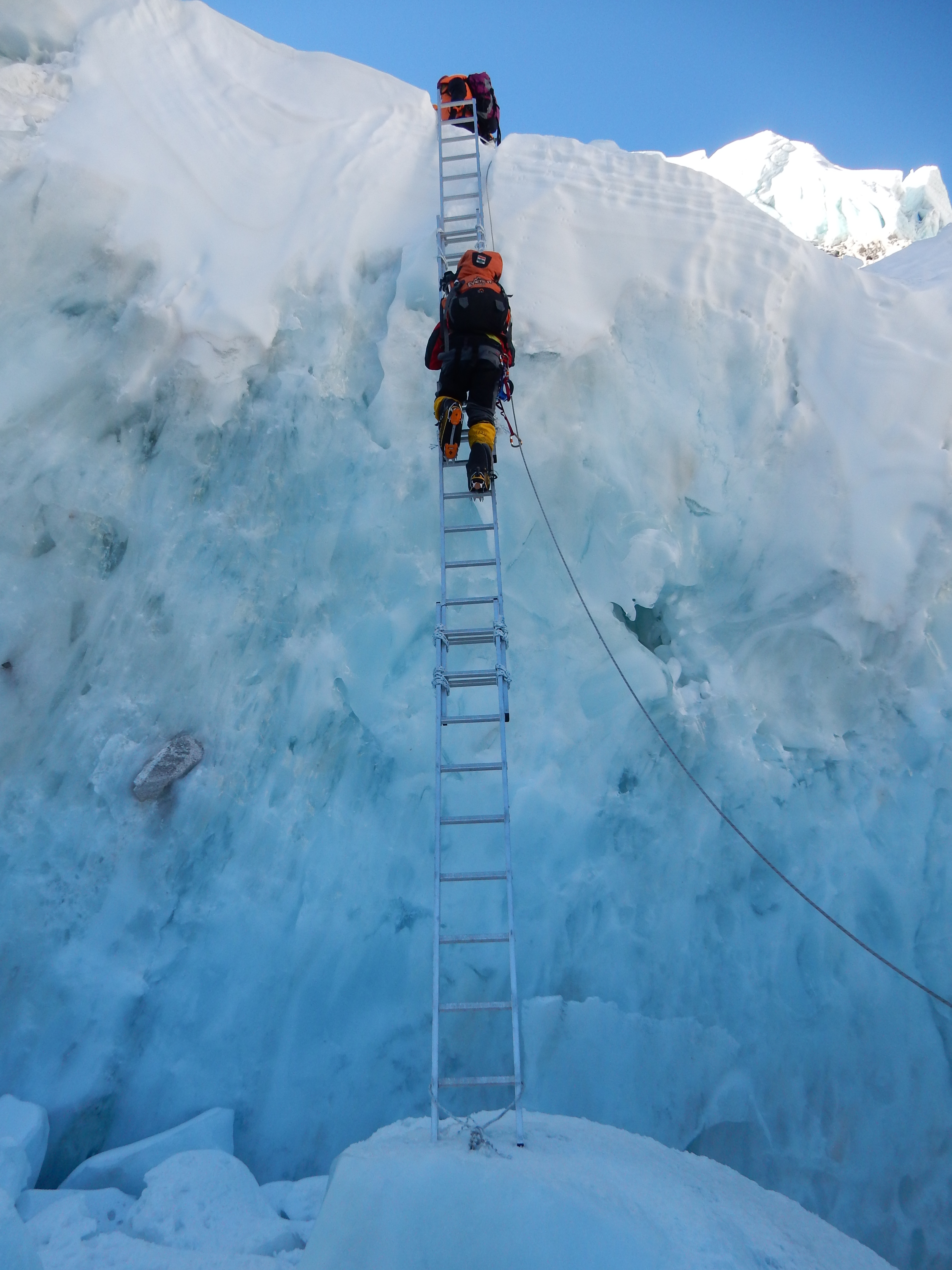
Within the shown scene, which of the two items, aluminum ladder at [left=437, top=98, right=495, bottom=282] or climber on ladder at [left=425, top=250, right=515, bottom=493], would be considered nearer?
climber on ladder at [left=425, top=250, right=515, bottom=493]

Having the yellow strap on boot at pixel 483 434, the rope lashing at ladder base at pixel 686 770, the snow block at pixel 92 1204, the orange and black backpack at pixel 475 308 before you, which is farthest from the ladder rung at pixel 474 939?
the orange and black backpack at pixel 475 308

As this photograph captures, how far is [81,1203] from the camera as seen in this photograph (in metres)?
3.14

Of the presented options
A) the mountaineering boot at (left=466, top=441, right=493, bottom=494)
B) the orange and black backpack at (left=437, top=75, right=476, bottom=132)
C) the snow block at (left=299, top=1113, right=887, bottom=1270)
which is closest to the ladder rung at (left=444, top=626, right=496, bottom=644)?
the mountaineering boot at (left=466, top=441, right=493, bottom=494)

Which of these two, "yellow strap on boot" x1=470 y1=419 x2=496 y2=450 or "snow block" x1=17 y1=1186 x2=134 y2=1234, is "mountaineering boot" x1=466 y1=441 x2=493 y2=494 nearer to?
"yellow strap on boot" x1=470 y1=419 x2=496 y2=450

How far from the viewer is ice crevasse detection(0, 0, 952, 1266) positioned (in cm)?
378

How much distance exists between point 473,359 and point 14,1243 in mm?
3797

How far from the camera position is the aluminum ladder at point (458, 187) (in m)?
5.02

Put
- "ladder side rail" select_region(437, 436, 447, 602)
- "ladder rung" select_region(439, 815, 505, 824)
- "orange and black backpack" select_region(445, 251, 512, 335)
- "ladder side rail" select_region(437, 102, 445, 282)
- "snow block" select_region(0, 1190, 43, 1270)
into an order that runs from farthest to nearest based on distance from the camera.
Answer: "ladder side rail" select_region(437, 102, 445, 282) → "orange and black backpack" select_region(445, 251, 512, 335) → "ladder side rail" select_region(437, 436, 447, 602) → "ladder rung" select_region(439, 815, 505, 824) → "snow block" select_region(0, 1190, 43, 1270)

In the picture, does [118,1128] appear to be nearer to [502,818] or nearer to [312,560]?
[502,818]

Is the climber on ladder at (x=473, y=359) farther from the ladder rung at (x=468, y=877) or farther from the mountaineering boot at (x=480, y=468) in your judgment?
the ladder rung at (x=468, y=877)

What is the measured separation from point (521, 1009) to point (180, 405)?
3.64 metres

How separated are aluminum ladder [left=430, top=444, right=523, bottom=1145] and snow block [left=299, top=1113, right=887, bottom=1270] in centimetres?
32

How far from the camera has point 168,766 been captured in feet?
13.8

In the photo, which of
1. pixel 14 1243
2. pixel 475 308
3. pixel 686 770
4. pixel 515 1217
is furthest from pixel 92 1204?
pixel 475 308
